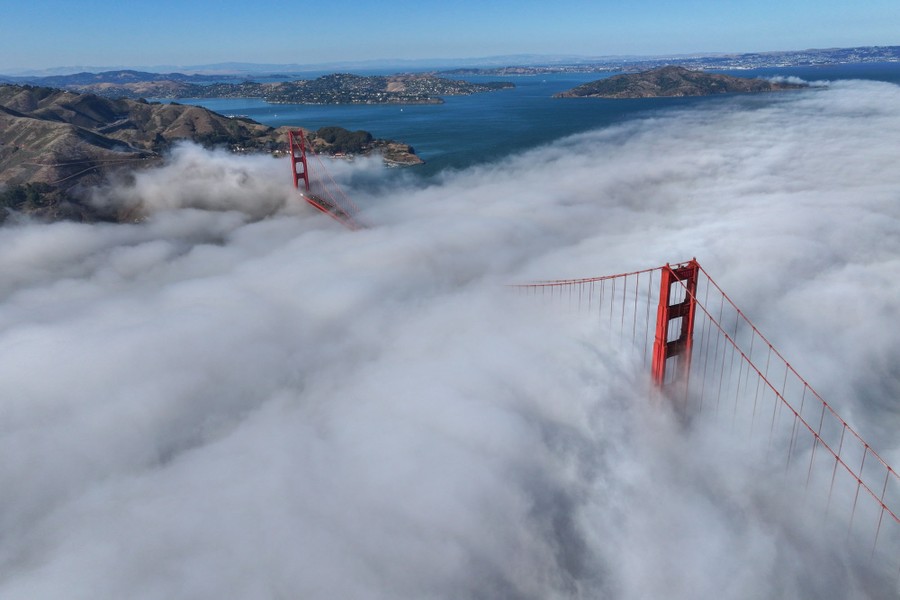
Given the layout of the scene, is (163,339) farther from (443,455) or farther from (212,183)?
→ (212,183)

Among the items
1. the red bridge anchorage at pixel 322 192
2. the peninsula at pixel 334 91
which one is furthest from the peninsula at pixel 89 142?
the peninsula at pixel 334 91

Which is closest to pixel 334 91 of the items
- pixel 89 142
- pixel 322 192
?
pixel 89 142

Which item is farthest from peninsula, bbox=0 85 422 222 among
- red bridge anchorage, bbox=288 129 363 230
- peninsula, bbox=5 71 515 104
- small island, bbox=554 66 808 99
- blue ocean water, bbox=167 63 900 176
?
small island, bbox=554 66 808 99

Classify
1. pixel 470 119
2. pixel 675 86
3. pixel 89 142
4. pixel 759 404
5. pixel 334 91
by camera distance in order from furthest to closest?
pixel 334 91, pixel 675 86, pixel 470 119, pixel 89 142, pixel 759 404

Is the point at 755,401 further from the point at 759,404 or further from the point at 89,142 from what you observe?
the point at 89,142

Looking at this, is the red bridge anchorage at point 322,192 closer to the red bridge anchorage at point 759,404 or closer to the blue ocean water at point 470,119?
the blue ocean water at point 470,119

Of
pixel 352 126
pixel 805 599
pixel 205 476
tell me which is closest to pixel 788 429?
pixel 805 599

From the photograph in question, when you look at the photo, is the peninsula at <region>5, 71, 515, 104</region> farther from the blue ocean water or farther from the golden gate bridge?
the golden gate bridge
